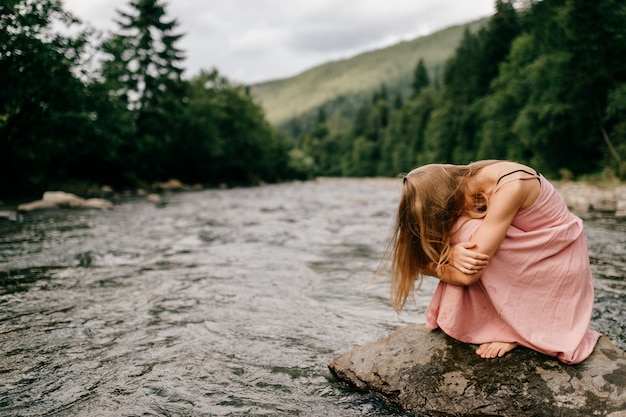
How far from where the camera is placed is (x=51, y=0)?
1806cm

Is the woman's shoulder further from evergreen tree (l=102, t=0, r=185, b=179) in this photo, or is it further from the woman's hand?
evergreen tree (l=102, t=0, r=185, b=179)

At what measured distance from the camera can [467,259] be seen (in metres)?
2.78

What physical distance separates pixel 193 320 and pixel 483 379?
9.55 ft

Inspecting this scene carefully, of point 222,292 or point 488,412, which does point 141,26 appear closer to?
point 222,292

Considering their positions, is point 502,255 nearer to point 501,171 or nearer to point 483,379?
point 501,171

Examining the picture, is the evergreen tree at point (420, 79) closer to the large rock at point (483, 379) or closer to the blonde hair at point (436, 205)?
the blonde hair at point (436, 205)

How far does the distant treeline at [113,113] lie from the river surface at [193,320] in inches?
454

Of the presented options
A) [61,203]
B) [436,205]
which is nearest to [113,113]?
[61,203]

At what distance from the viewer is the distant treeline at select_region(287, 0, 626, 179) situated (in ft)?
77.6

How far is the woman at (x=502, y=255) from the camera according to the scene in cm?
277

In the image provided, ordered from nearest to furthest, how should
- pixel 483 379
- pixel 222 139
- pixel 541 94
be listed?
pixel 483 379 < pixel 541 94 < pixel 222 139

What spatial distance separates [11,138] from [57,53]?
4.08m

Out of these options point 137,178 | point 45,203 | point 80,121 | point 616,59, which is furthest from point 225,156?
point 616,59

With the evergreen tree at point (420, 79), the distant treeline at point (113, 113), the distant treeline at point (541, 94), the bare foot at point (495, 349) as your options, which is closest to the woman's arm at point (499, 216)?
the bare foot at point (495, 349)
